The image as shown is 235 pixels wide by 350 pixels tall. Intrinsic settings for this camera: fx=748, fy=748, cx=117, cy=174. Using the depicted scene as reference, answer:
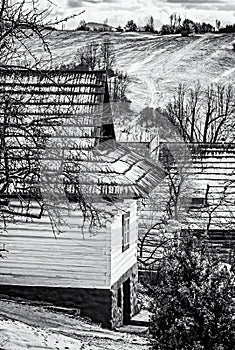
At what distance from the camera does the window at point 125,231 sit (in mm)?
13969

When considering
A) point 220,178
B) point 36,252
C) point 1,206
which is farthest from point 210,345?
point 220,178

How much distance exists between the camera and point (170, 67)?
49.6 metres

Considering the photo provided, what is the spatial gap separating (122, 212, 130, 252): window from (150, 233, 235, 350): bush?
5.08 metres

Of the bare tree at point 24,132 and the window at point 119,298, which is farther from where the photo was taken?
the window at point 119,298

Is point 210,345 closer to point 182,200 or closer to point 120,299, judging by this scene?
point 120,299

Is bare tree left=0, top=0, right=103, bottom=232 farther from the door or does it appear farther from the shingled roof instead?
the door

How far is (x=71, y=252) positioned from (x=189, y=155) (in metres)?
9.01

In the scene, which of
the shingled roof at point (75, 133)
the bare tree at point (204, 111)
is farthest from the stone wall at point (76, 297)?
the bare tree at point (204, 111)

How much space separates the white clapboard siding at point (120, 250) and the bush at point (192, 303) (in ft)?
13.9

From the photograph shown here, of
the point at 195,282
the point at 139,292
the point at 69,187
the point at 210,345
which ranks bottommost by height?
the point at 139,292

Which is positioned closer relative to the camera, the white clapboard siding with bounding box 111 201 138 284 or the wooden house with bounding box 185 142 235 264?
the white clapboard siding with bounding box 111 201 138 284

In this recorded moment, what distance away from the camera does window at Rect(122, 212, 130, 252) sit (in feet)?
45.8

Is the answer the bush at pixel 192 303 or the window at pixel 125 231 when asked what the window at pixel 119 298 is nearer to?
the window at pixel 125 231

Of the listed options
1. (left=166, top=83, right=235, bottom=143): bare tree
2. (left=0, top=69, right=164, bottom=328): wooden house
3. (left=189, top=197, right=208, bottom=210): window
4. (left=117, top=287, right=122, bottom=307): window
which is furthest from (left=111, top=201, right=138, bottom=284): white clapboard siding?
(left=166, top=83, right=235, bottom=143): bare tree
